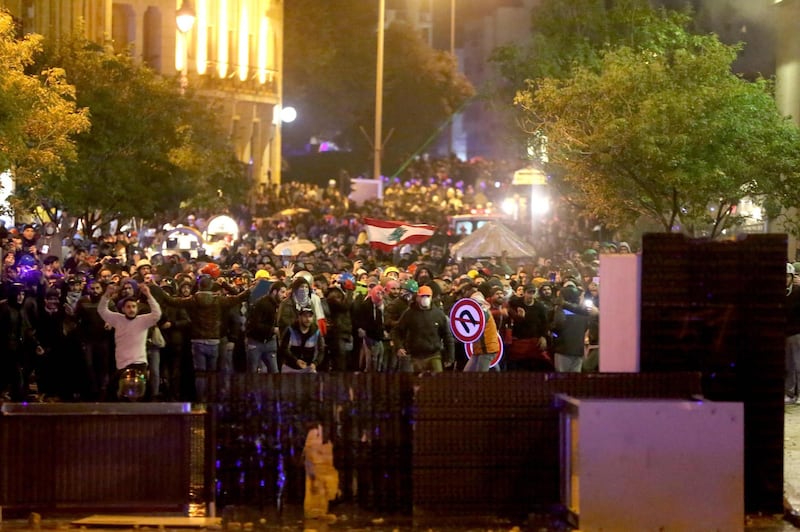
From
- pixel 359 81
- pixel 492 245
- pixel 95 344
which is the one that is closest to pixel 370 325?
pixel 95 344

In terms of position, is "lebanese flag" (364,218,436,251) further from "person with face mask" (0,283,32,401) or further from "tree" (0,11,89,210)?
"person with face mask" (0,283,32,401)

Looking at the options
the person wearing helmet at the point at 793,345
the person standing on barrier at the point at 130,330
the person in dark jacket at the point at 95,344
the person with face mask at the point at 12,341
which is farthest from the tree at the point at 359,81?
the person standing on barrier at the point at 130,330

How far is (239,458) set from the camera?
33.7ft

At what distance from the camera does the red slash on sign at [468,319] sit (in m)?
15.6

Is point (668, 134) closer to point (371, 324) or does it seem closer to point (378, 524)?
point (371, 324)

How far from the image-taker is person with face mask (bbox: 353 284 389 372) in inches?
724

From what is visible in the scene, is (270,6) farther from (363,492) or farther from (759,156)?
(363,492)

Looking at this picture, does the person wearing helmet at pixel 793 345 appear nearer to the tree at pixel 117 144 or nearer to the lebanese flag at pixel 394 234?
the lebanese flag at pixel 394 234

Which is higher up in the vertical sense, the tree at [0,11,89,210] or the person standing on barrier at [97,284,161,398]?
the tree at [0,11,89,210]

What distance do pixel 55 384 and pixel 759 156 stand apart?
13.1 m

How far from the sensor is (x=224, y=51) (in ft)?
221

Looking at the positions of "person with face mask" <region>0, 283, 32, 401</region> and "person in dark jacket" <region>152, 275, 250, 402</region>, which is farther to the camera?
"person in dark jacket" <region>152, 275, 250, 402</region>

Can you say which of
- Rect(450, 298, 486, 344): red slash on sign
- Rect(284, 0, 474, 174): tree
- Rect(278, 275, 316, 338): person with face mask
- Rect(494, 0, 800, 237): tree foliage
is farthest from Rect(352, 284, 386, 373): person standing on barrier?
Rect(284, 0, 474, 174): tree

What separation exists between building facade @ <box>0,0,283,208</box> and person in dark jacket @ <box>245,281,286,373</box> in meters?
26.9
